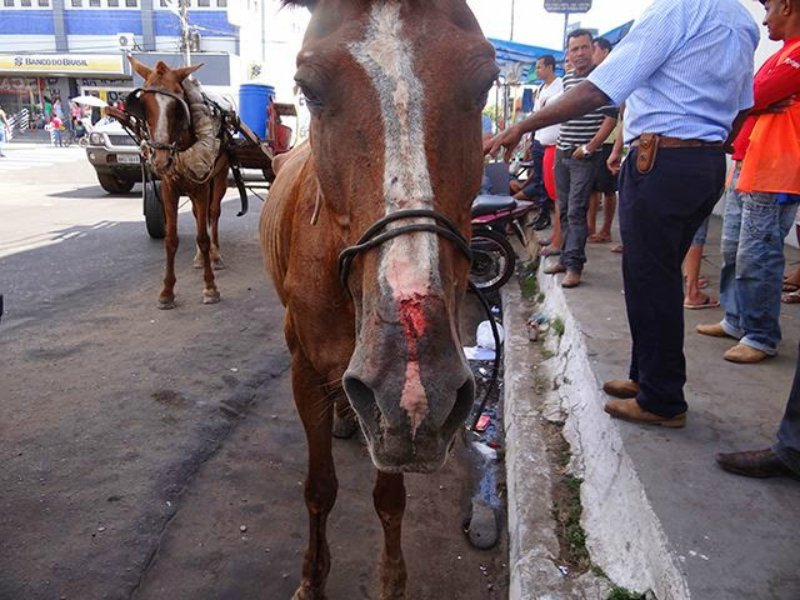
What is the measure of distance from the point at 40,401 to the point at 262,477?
1811mm

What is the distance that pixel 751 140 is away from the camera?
359cm

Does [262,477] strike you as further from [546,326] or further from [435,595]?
[546,326]

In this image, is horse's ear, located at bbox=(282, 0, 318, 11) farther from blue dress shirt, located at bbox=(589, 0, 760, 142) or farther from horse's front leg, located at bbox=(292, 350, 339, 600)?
horse's front leg, located at bbox=(292, 350, 339, 600)

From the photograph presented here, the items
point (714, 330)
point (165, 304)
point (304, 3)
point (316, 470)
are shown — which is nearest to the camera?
point (304, 3)

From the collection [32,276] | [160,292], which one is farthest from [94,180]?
[160,292]

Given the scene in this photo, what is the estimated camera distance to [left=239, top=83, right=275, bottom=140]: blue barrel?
10.1 m

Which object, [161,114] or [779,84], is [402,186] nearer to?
[779,84]

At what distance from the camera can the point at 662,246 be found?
2.59 m

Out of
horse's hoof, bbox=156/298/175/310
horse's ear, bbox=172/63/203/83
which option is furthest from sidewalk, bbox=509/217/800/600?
horse's ear, bbox=172/63/203/83

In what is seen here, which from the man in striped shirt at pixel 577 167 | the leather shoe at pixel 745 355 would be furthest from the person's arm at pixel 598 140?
the leather shoe at pixel 745 355

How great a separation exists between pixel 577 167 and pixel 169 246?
4.14 m

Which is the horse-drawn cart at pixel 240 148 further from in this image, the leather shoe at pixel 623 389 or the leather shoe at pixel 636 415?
the leather shoe at pixel 636 415

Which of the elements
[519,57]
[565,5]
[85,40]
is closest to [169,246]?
[519,57]

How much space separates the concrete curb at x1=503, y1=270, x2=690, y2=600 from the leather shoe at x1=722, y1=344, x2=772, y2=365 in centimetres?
84
